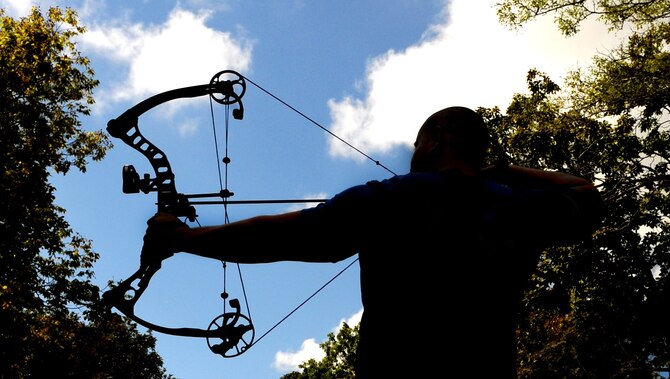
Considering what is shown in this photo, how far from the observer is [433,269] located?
1634 mm

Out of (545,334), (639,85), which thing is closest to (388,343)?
(639,85)

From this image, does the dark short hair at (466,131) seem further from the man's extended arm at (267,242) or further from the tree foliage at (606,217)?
the tree foliage at (606,217)

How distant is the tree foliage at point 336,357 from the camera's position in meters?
36.0

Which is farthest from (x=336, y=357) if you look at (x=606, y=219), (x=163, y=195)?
(x=163, y=195)

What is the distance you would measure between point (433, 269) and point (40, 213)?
47.0 ft

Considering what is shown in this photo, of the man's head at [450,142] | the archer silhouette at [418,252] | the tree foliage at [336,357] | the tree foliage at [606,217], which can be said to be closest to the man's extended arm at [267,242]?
the archer silhouette at [418,252]

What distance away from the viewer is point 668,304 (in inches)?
605

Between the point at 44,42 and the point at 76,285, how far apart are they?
6206 millimetres

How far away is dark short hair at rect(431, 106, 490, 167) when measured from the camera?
2.01 m

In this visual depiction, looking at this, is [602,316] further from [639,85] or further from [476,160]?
[476,160]

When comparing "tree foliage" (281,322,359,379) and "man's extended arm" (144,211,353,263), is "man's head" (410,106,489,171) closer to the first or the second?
"man's extended arm" (144,211,353,263)

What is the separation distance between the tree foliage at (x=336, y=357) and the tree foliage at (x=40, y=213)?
2222 cm

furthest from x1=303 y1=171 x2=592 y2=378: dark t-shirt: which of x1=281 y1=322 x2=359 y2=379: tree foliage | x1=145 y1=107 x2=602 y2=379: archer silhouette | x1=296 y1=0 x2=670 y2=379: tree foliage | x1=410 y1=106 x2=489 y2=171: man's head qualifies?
x1=281 y1=322 x2=359 y2=379: tree foliage

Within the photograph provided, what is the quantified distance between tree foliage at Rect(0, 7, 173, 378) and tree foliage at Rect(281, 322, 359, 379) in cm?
2222
